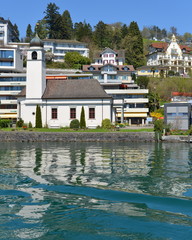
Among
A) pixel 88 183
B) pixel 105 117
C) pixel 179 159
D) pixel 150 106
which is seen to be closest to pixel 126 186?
pixel 88 183

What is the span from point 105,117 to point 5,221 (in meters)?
44.1

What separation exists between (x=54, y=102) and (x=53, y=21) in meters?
72.5

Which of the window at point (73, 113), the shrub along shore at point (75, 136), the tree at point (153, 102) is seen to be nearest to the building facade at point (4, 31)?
the tree at point (153, 102)

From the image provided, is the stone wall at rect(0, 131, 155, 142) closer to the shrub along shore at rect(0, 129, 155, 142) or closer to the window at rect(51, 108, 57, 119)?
the shrub along shore at rect(0, 129, 155, 142)

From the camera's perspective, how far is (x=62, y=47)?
117 metres

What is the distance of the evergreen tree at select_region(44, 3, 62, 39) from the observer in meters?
117

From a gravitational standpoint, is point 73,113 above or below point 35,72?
below

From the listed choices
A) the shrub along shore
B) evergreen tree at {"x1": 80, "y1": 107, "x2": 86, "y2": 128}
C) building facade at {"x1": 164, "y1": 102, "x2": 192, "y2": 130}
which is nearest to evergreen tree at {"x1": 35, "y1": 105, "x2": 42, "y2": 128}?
evergreen tree at {"x1": 80, "y1": 107, "x2": 86, "y2": 128}

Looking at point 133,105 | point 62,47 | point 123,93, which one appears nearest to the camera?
point 133,105

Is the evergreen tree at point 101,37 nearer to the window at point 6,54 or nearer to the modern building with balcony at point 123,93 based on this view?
the modern building with balcony at point 123,93

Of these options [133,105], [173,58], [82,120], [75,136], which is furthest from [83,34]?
[75,136]

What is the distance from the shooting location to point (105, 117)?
54812 millimetres

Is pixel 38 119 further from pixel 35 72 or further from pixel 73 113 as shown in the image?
pixel 35 72

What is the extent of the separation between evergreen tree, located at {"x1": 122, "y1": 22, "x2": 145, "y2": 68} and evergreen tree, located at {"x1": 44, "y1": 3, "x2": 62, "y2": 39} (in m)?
24.4
